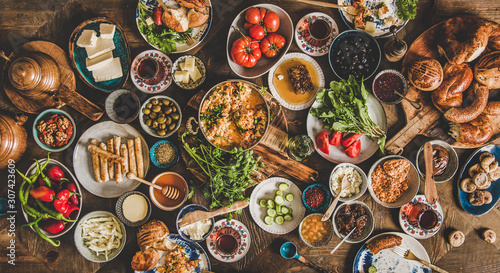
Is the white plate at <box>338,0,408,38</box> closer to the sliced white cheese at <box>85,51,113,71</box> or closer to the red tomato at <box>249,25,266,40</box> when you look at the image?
the red tomato at <box>249,25,266,40</box>

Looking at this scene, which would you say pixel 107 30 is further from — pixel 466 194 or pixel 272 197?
pixel 466 194

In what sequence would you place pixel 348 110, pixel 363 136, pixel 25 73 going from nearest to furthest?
pixel 25 73 → pixel 348 110 → pixel 363 136

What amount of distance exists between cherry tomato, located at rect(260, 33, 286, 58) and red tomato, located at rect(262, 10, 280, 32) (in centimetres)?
7

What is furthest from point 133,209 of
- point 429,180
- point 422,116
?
point 422,116

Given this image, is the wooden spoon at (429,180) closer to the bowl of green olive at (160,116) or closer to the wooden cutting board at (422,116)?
the wooden cutting board at (422,116)

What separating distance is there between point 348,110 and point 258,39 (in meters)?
1.19

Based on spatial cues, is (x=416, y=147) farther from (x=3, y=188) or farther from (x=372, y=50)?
(x=3, y=188)

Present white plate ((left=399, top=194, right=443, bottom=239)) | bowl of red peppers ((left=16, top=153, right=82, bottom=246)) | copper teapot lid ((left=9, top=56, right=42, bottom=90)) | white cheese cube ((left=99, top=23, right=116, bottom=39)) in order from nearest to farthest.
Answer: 1. copper teapot lid ((left=9, top=56, right=42, bottom=90))
2. bowl of red peppers ((left=16, top=153, right=82, bottom=246))
3. white cheese cube ((left=99, top=23, right=116, bottom=39))
4. white plate ((left=399, top=194, right=443, bottom=239))

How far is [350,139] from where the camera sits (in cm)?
281

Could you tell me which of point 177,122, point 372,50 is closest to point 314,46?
point 372,50

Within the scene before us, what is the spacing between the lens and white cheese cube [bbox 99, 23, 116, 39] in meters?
2.82

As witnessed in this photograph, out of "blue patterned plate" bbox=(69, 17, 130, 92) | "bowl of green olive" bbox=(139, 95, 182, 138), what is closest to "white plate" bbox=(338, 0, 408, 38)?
"bowl of green olive" bbox=(139, 95, 182, 138)

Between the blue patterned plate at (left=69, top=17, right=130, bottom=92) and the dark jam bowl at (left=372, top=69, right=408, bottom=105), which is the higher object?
the dark jam bowl at (left=372, top=69, right=408, bottom=105)

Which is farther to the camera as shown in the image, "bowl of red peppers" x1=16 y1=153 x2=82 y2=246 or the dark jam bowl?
the dark jam bowl
